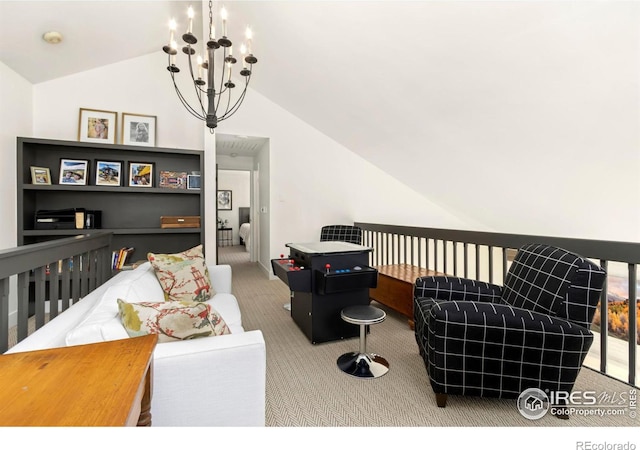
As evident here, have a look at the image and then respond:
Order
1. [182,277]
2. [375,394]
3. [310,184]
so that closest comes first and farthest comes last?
[375,394] → [182,277] → [310,184]

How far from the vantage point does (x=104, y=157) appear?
3.37 meters

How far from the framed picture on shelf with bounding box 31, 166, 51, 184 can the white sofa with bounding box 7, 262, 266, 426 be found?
106 inches

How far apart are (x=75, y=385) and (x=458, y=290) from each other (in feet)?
6.76

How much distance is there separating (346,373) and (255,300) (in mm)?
1943

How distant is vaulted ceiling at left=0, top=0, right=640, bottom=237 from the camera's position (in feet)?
6.41

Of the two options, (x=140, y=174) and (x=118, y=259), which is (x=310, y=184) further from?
(x=118, y=259)

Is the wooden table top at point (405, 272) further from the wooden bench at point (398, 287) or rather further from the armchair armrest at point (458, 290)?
the armchair armrest at point (458, 290)

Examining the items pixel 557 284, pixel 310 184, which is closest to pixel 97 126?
pixel 310 184

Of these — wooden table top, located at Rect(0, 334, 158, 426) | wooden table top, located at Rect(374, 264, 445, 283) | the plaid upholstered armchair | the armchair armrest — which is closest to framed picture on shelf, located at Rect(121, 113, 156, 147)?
wooden table top, located at Rect(374, 264, 445, 283)

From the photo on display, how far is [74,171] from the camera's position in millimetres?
3223

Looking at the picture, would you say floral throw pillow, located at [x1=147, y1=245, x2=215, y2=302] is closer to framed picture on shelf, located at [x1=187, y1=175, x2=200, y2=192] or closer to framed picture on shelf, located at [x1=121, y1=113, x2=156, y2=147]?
framed picture on shelf, located at [x1=187, y1=175, x2=200, y2=192]

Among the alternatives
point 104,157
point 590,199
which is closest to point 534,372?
point 590,199
